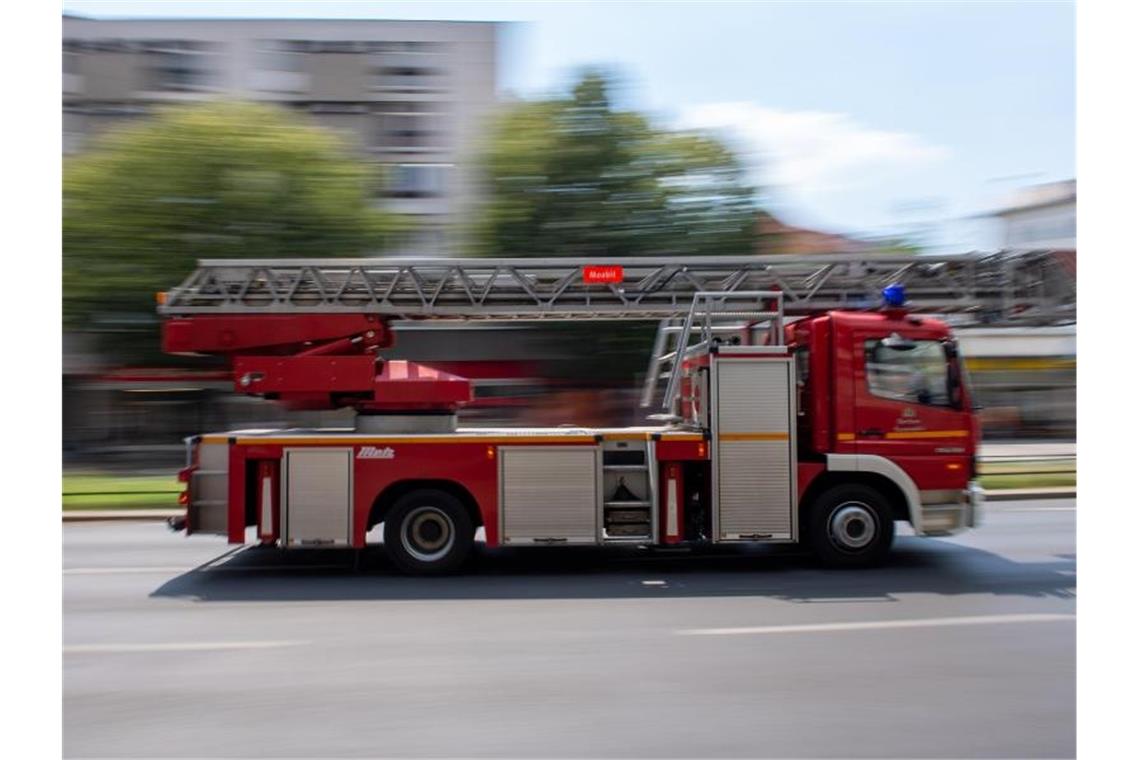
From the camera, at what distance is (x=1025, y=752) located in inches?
199

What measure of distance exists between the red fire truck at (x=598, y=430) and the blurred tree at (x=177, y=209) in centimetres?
1717

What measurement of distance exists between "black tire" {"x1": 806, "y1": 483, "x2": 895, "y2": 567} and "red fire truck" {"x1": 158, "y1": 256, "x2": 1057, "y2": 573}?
0.8 inches

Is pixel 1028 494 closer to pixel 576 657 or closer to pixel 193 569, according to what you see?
pixel 576 657

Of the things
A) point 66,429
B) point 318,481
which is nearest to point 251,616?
point 318,481

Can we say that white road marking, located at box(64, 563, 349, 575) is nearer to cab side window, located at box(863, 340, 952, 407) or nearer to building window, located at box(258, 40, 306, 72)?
cab side window, located at box(863, 340, 952, 407)

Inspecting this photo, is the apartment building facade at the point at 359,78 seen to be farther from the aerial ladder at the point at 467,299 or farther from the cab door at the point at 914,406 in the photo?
the cab door at the point at 914,406

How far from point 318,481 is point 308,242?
18.5 m

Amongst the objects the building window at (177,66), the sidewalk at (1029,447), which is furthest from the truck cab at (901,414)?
the building window at (177,66)

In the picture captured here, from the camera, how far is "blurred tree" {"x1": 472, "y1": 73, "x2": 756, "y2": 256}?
2580 cm

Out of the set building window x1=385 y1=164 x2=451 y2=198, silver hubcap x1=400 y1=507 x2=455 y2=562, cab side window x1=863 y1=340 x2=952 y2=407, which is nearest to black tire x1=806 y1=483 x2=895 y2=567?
cab side window x1=863 y1=340 x2=952 y2=407

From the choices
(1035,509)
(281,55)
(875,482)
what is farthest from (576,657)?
(281,55)

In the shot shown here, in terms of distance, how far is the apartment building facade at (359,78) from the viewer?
1561 inches

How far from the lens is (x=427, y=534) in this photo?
396 inches

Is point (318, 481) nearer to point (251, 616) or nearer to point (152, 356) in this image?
point (251, 616)
